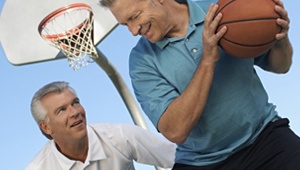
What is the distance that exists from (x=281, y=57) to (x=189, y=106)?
77 centimetres

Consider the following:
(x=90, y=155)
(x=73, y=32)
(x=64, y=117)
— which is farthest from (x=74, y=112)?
(x=73, y=32)

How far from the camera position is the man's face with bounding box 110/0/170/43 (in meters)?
3.31

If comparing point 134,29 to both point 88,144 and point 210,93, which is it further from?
point 88,144

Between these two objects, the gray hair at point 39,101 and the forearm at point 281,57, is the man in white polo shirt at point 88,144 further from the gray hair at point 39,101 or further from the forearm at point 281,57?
the forearm at point 281,57

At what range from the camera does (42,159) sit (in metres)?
5.21

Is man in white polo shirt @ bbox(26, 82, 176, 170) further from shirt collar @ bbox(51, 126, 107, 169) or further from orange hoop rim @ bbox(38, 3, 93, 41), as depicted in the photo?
orange hoop rim @ bbox(38, 3, 93, 41)

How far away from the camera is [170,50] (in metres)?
3.47

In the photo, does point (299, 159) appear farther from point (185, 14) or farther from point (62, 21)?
point (62, 21)

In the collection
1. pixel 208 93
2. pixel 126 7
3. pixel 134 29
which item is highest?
pixel 126 7

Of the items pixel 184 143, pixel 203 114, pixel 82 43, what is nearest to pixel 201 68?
pixel 203 114

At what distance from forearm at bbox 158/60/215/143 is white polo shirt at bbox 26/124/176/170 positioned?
1902 mm

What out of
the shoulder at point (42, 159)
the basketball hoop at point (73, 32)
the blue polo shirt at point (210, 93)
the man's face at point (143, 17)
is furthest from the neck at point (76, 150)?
the man's face at point (143, 17)

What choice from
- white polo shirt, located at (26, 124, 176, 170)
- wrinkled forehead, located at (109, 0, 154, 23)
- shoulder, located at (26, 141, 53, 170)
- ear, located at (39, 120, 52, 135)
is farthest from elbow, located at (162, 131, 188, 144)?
ear, located at (39, 120, 52, 135)

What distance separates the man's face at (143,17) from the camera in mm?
3313
